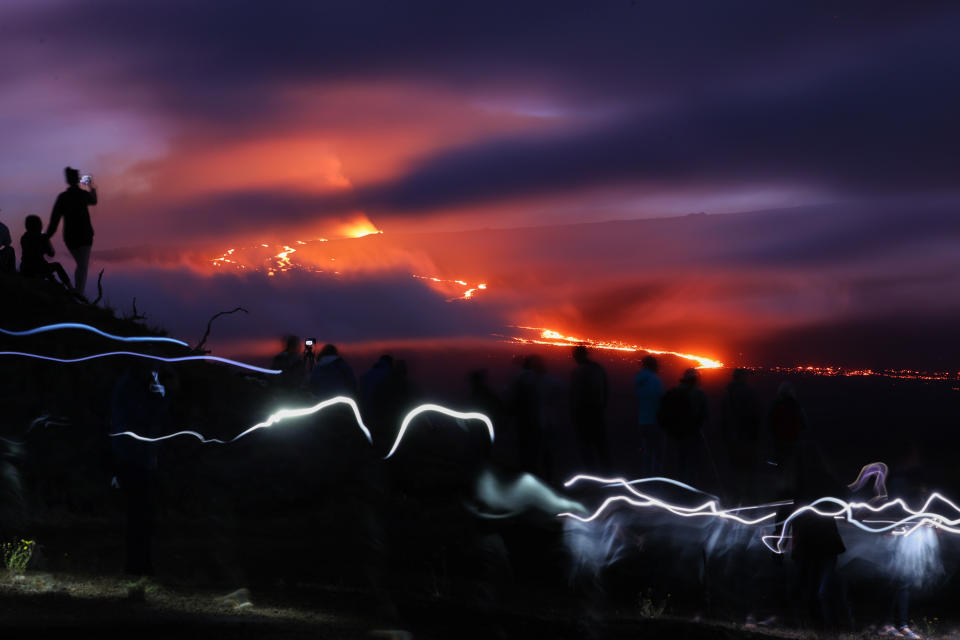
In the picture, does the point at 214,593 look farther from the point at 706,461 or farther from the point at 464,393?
the point at 706,461

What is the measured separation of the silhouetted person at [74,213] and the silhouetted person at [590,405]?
840cm

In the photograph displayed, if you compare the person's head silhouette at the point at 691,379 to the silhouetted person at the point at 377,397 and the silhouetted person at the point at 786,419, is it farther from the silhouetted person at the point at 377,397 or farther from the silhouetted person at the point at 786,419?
the silhouetted person at the point at 377,397

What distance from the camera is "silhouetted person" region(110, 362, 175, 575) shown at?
11289 millimetres

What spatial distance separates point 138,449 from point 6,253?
34.6ft

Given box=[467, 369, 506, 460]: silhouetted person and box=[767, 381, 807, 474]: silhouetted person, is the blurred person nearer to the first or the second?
box=[767, 381, 807, 474]: silhouetted person

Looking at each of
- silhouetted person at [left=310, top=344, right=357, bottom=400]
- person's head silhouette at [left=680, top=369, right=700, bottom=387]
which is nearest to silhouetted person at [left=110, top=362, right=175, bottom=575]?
silhouetted person at [left=310, top=344, right=357, bottom=400]

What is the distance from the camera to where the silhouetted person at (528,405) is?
52.7 feet

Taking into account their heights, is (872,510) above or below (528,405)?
below

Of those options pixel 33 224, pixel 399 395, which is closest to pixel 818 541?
pixel 399 395

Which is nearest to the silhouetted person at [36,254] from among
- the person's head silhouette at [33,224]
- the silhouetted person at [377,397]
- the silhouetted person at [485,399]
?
the person's head silhouette at [33,224]

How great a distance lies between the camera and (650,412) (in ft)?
53.4

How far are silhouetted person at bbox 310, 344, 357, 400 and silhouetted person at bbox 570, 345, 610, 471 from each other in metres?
3.65

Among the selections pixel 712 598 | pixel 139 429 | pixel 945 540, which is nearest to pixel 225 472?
pixel 139 429

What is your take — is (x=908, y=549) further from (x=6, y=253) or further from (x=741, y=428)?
(x=6, y=253)
